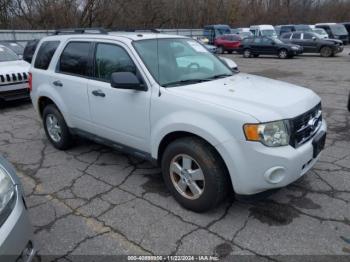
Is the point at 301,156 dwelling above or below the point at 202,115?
below

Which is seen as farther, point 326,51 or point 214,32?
point 214,32

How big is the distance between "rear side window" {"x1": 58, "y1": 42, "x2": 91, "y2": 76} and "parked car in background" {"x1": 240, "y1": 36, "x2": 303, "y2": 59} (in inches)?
729

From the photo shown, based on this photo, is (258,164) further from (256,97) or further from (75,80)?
(75,80)

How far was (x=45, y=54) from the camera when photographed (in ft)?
17.5

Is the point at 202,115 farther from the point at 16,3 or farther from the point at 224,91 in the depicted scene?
the point at 16,3

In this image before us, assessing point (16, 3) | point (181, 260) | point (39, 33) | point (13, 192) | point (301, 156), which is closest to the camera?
point (13, 192)

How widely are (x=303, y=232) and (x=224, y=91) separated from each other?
1556mm

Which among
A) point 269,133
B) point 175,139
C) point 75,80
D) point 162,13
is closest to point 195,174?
point 175,139

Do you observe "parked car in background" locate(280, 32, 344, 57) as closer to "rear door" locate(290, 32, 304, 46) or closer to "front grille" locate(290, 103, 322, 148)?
"rear door" locate(290, 32, 304, 46)

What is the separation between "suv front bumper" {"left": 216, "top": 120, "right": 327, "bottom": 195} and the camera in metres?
2.95

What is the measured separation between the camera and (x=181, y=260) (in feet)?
9.36

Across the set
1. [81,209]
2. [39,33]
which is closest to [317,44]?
[39,33]

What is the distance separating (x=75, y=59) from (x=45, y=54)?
920 mm

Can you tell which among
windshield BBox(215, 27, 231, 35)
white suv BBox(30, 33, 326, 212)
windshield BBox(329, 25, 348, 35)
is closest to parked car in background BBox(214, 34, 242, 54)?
windshield BBox(215, 27, 231, 35)
